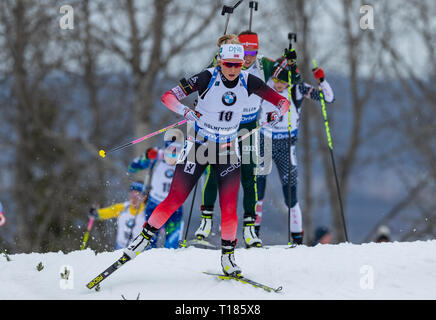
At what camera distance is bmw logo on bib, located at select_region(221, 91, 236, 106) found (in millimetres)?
4742

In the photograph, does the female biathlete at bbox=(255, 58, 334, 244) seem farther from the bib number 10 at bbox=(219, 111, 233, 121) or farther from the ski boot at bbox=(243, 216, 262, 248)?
the bib number 10 at bbox=(219, 111, 233, 121)

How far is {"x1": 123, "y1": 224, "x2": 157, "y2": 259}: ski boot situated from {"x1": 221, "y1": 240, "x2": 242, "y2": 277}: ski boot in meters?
0.64

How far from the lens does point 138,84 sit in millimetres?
15531

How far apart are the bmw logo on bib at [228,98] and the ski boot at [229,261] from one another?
3.91 ft

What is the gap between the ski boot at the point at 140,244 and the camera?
460cm

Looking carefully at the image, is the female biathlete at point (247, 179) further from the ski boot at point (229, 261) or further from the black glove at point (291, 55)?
the ski boot at point (229, 261)

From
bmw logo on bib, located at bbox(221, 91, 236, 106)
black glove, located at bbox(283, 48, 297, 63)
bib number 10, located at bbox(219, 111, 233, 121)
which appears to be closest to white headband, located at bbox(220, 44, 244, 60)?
bmw logo on bib, located at bbox(221, 91, 236, 106)

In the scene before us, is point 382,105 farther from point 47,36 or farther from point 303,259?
Answer: point 303,259

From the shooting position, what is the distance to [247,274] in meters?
5.06

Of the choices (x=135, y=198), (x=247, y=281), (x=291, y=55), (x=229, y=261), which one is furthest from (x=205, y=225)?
(x=135, y=198)

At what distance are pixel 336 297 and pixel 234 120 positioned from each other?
1.68 meters

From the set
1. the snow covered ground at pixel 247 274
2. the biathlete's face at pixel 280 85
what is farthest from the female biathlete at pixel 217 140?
the biathlete's face at pixel 280 85

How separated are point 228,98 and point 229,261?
141 cm

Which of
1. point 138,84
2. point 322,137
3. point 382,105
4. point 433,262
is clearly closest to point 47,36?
point 138,84
